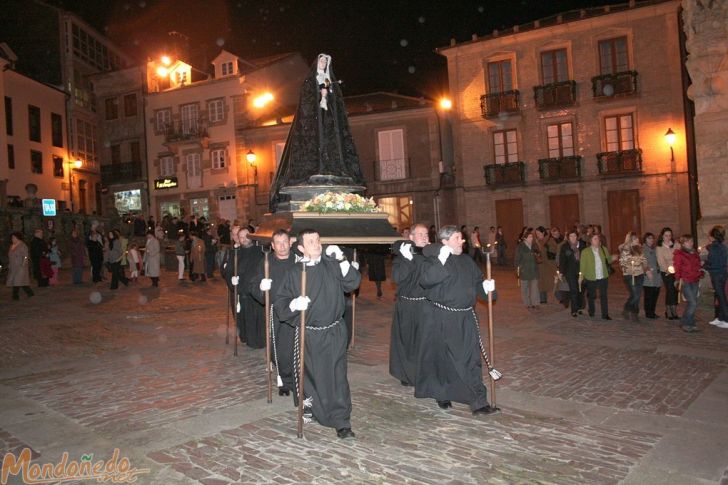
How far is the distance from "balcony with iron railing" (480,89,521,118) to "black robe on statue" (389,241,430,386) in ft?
74.6

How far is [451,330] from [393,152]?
85.5 ft

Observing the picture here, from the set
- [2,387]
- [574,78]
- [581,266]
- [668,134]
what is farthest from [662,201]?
[2,387]

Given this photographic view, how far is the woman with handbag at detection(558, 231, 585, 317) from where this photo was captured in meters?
12.3

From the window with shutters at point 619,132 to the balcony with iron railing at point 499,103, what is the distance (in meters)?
4.10

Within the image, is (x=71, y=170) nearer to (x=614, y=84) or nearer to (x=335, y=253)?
(x=614, y=84)

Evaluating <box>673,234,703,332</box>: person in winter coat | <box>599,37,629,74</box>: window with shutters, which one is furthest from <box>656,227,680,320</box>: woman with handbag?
<box>599,37,629,74</box>: window with shutters

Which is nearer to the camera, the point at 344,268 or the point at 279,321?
the point at 344,268

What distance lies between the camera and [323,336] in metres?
5.73

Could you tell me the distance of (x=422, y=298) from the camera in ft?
23.3

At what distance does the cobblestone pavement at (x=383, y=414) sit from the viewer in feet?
15.6

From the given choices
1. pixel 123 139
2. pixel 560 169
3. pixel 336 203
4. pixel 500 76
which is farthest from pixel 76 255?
pixel 123 139

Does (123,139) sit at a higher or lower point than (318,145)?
higher

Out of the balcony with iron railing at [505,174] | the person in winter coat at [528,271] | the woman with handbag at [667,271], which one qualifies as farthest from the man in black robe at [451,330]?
the balcony with iron railing at [505,174]

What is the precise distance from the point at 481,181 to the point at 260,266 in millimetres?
23094
